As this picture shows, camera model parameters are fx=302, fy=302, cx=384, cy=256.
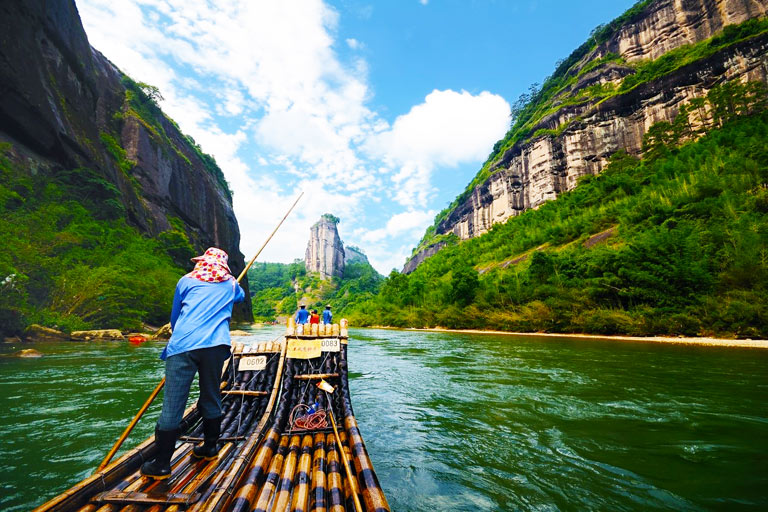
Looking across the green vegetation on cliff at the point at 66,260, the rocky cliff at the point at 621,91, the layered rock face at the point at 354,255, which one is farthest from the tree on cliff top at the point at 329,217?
the green vegetation on cliff at the point at 66,260

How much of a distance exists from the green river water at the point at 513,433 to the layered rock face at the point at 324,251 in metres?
105

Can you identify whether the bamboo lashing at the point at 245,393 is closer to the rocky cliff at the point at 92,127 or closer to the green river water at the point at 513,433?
the green river water at the point at 513,433

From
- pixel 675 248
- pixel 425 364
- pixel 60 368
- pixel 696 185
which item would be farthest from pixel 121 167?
pixel 696 185

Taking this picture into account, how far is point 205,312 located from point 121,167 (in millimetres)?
37761

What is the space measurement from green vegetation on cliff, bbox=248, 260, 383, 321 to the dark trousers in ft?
263

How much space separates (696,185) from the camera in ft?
73.8

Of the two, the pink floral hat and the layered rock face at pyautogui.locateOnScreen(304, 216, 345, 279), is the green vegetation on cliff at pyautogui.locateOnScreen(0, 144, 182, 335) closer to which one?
the pink floral hat

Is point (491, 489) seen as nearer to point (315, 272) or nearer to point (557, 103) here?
point (557, 103)

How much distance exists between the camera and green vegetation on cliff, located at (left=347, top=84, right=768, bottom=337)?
14609mm

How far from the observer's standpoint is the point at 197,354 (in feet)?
8.51

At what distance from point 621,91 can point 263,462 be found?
65.0 m

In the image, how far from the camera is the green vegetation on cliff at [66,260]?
1199cm

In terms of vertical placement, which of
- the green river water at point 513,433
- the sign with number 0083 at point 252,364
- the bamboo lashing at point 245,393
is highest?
the sign with number 0083 at point 252,364

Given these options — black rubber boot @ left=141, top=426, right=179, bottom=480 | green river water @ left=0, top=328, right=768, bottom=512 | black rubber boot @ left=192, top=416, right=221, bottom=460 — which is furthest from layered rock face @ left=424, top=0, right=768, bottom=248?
black rubber boot @ left=141, top=426, right=179, bottom=480
